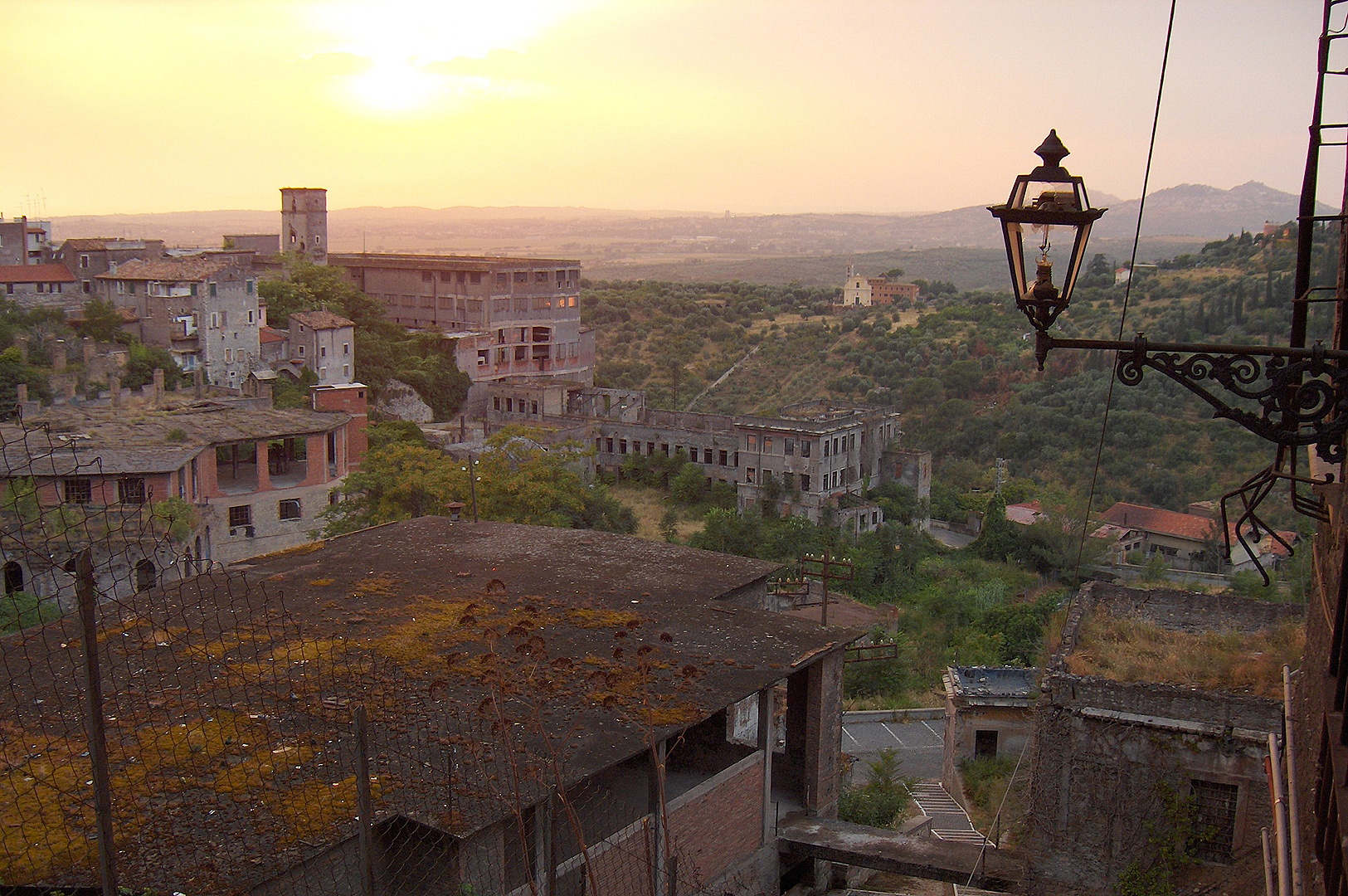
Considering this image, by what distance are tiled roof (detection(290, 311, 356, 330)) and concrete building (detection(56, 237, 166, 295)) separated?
6.17 meters

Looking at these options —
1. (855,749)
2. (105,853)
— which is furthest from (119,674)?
(855,749)

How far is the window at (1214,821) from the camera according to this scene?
11.0 metres

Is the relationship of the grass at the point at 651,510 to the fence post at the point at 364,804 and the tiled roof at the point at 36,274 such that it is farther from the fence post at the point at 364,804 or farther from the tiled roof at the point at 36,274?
the fence post at the point at 364,804

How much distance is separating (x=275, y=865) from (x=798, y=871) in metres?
7.45

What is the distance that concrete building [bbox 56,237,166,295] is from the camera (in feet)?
144

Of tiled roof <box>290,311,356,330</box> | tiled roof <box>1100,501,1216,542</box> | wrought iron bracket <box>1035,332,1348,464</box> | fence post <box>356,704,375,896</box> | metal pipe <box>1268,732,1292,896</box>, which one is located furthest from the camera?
tiled roof <box>290,311,356,330</box>

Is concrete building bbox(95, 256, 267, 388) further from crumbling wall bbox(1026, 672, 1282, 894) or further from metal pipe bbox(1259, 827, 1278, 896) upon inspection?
metal pipe bbox(1259, 827, 1278, 896)

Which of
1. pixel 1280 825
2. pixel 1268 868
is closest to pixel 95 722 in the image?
pixel 1280 825

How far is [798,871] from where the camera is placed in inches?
482

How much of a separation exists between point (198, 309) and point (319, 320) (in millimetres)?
5029

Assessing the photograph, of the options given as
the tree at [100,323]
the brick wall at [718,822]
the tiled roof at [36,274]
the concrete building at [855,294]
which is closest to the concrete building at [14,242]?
the tiled roof at [36,274]

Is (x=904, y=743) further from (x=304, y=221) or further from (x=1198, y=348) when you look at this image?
(x=304, y=221)

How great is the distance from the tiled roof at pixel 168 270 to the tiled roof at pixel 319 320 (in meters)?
3.34

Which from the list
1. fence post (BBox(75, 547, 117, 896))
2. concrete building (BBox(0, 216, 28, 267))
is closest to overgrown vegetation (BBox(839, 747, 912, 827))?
fence post (BBox(75, 547, 117, 896))
